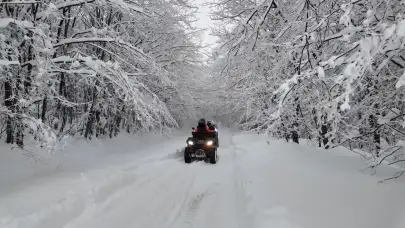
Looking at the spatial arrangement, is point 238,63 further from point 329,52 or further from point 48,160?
point 48,160

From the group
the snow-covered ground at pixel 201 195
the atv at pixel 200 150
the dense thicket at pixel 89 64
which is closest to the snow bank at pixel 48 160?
the snow-covered ground at pixel 201 195

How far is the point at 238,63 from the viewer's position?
1256cm

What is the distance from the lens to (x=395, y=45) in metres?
2.96

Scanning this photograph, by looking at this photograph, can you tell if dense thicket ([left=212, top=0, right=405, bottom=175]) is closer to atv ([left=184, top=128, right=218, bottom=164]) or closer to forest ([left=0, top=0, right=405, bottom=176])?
forest ([left=0, top=0, right=405, bottom=176])

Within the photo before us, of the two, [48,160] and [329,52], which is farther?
[48,160]

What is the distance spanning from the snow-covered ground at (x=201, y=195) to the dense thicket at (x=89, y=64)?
1.29m

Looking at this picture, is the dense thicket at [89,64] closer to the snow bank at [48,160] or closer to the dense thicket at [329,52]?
the snow bank at [48,160]

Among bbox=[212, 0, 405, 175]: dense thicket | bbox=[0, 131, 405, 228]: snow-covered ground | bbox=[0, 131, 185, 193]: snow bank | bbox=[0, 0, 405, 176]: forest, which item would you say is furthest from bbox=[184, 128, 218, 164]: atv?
bbox=[212, 0, 405, 175]: dense thicket

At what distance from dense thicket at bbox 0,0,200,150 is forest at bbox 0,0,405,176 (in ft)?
0.17

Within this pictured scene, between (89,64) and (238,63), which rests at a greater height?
(238,63)

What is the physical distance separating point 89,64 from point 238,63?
6023 mm

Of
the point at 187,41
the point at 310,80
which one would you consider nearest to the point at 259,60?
the point at 187,41

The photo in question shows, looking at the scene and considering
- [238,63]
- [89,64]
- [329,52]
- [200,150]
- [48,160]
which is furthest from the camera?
[200,150]

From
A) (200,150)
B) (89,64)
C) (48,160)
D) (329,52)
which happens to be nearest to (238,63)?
(200,150)
